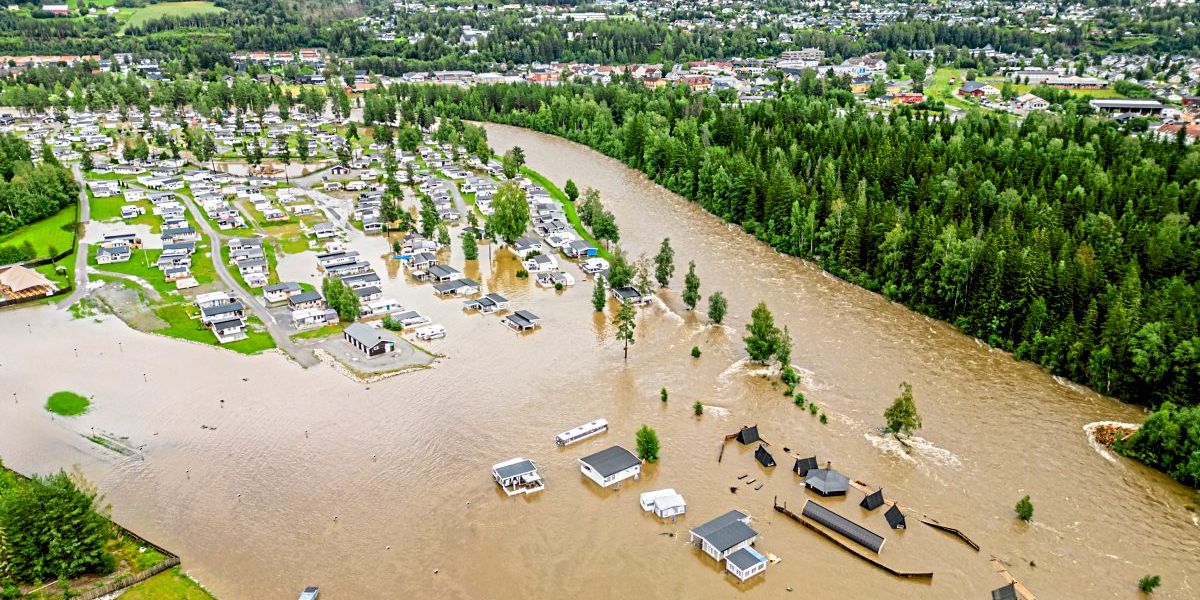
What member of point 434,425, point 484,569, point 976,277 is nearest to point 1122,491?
point 976,277

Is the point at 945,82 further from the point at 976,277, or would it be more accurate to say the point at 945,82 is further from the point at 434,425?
the point at 434,425

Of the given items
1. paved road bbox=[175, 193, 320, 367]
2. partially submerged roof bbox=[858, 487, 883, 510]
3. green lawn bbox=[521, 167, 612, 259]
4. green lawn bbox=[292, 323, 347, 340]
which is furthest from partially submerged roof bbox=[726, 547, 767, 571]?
green lawn bbox=[521, 167, 612, 259]

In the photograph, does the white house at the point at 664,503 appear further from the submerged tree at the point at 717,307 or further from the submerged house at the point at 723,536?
the submerged tree at the point at 717,307

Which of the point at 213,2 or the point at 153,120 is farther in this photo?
the point at 213,2

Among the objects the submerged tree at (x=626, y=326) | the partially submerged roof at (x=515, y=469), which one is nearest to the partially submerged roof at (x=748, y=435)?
the partially submerged roof at (x=515, y=469)

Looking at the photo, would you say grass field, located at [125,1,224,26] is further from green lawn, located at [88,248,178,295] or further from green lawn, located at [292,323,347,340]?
green lawn, located at [292,323,347,340]

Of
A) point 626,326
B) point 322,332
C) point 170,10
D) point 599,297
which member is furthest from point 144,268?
point 170,10
